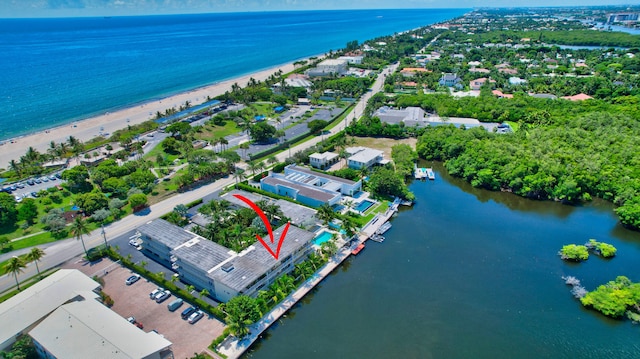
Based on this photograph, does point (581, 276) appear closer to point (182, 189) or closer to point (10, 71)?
point (182, 189)

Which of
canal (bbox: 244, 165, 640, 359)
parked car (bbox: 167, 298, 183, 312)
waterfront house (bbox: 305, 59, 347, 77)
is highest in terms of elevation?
waterfront house (bbox: 305, 59, 347, 77)

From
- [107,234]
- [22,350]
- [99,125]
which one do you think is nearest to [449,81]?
[99,125]

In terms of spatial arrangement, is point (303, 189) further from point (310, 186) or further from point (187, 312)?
point (187, 312)

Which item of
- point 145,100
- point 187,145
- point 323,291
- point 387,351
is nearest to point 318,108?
point 187,145

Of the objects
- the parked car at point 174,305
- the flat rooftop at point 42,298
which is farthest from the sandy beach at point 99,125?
the parked car at point 174,305

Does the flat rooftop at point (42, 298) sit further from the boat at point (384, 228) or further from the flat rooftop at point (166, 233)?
the boat at point (384, 228)

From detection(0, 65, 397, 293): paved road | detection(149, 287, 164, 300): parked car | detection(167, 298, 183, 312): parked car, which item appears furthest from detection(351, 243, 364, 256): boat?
detection(0, 65, 397, 293): paved road

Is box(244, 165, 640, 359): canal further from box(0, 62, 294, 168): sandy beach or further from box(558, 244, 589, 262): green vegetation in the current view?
box(0, 62, 294, 168): sandy beach
